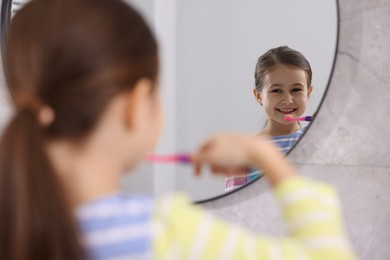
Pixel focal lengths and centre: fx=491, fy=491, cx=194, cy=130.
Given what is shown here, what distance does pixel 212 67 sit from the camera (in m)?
0.87

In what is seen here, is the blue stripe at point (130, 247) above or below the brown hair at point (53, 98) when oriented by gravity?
below

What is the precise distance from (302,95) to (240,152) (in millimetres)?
386

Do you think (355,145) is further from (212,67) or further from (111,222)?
(111,222)

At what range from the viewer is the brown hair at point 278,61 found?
2.79ft

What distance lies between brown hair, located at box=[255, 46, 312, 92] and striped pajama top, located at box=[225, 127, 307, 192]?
92 mm

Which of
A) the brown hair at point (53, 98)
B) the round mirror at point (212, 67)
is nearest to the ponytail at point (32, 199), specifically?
the brown hair at point (53, 98)

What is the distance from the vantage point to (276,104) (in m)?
0.88

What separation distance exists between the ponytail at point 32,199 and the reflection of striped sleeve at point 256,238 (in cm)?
8

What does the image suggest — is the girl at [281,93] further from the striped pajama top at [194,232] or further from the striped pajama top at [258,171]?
the striped pajama top at [194,232]

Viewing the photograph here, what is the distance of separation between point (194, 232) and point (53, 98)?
0.17 meters

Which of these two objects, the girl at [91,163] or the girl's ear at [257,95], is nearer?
the girl at [91,163]

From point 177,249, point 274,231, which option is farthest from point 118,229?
point 274,231

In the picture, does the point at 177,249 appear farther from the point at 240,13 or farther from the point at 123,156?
the point at 240,13

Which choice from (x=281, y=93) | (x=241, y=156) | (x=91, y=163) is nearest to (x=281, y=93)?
(x=281, y=93)
